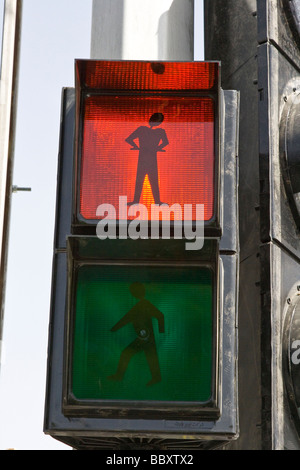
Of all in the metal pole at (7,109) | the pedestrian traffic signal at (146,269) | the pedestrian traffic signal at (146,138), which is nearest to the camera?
the pedestrian traffic signal at (146,269)

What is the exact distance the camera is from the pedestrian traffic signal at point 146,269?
2.71 metres

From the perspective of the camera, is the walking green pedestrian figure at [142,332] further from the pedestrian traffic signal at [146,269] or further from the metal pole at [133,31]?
the metal pole at [133,31]

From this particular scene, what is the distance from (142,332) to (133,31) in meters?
1.43

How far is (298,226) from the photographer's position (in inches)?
132

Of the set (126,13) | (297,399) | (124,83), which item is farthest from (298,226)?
(126,13)

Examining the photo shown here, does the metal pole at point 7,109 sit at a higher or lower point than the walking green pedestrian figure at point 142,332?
higher

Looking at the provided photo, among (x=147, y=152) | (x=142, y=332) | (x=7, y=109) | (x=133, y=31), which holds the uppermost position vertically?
(x=133, y=31)

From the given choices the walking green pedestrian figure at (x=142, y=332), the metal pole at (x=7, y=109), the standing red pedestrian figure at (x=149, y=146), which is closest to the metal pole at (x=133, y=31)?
the metal pole at (x=7, y=109)

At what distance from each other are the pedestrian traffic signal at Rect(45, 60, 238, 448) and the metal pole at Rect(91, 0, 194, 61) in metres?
0.71

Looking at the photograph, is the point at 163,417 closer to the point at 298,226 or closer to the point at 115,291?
the point at 115,291

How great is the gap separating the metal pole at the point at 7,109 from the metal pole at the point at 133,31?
1.41ft

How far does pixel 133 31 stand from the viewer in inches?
145

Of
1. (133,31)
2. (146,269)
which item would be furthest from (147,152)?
(133,31)

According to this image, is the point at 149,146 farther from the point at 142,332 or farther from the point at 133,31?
the point at 133,31
